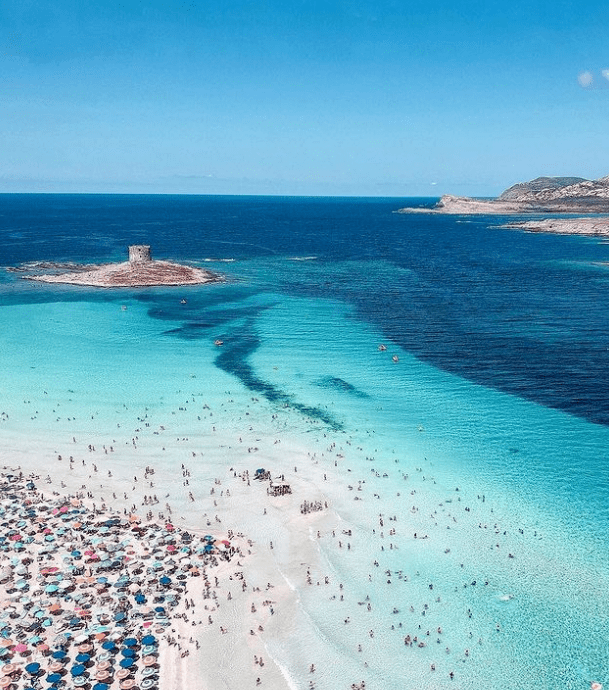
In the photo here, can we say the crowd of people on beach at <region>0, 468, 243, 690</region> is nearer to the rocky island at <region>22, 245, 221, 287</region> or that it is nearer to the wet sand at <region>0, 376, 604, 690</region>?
the wet sand at <region>0, 376, 604, 690</region>

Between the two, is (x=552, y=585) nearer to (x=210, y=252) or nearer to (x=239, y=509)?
(x=239, y=509)

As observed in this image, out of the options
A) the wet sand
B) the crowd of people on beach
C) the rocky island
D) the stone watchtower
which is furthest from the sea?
the stone watchtower

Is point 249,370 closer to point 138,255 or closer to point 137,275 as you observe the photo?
point 137,275

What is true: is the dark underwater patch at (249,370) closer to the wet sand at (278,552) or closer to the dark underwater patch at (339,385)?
the wet sand at (278,552)

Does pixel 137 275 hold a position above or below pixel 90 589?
above

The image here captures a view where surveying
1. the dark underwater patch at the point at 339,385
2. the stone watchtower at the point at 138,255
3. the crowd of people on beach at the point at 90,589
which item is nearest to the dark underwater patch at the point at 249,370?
the dark underwater patch at the point at 339,385

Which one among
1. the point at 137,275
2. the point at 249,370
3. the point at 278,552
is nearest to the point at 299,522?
the point at 278,552
